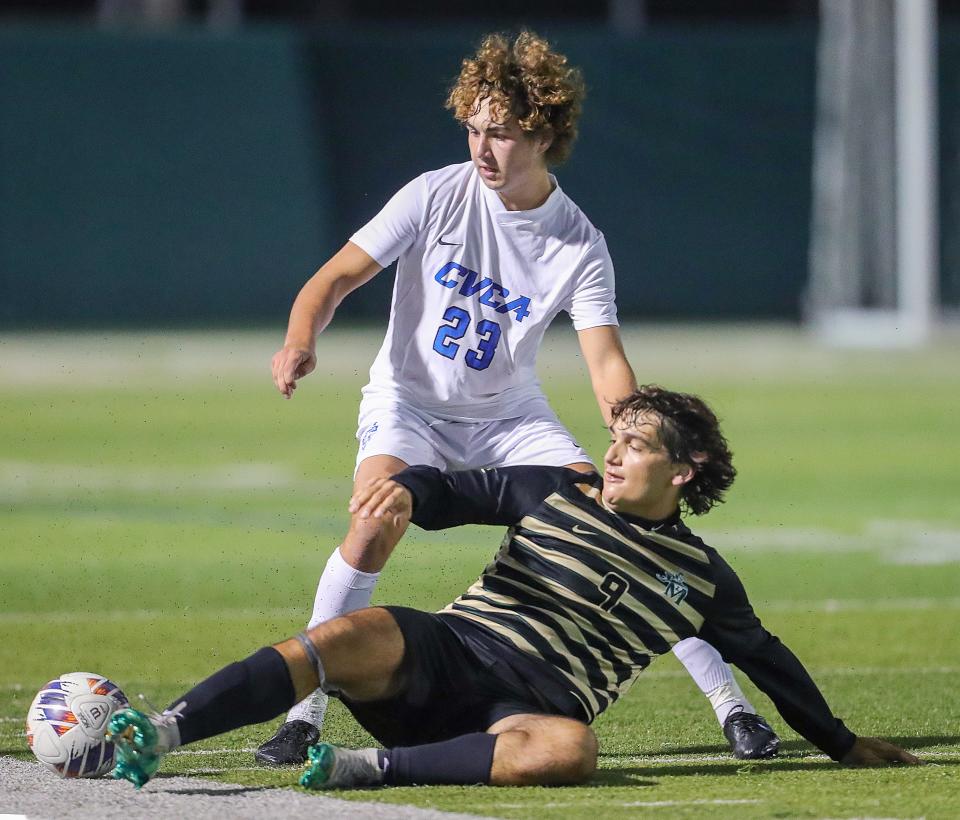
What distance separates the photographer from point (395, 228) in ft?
20.6

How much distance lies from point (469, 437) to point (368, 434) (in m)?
0.36

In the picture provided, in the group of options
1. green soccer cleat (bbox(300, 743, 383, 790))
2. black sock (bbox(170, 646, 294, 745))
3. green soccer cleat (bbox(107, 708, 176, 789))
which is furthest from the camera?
green soccer cleat (bbox(300, 743, 383, 790))

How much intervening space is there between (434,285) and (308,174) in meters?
21.0

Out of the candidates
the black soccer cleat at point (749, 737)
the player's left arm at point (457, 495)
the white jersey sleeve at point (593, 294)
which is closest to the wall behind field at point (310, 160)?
the white jersey sleeve at point (593, 294)

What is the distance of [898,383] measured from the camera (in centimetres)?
2222

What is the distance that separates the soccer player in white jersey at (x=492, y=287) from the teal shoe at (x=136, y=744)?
1521 millimetres

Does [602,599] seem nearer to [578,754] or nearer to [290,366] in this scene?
[578,754]

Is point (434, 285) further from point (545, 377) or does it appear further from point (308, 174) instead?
point (308, 174)

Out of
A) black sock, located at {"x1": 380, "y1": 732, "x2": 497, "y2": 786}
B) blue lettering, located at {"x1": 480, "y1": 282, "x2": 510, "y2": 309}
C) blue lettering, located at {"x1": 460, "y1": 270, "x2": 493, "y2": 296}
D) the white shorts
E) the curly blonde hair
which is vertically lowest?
black sock, located at {"x1": 380, "y1": 732, "x2": 497, "y2": 786}

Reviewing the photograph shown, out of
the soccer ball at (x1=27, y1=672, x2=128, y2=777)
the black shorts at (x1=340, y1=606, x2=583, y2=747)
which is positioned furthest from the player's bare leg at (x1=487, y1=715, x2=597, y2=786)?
the soccer ball at (x1=27, y1=672, x2=128, y2=777)

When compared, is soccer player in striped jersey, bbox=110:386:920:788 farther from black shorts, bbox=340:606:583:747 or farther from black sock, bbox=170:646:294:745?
black sock, bbox=170:646:294:745

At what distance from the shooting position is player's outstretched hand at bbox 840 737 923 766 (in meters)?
5.60

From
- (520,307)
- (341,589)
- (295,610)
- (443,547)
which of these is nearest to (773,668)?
(341,589)

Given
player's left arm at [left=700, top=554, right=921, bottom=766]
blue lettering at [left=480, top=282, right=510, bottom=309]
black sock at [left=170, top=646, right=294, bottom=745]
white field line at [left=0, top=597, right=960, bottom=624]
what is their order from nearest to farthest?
1. black sock at [left=170, top=646, right=294, bottom=745]
2. player's left arm at [left=700, top=554, right=921, bottom=766]
3. blue lettering at [left=480, top=282, right=510, bottom=309]
4. white field line at [left=0, top=597, right=960, bottom=624]
